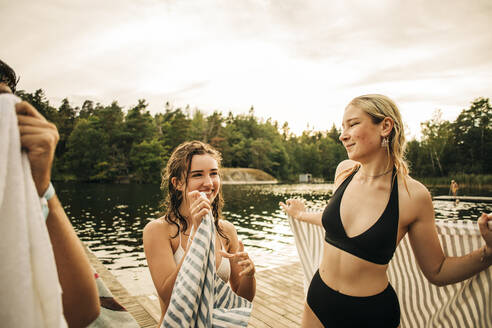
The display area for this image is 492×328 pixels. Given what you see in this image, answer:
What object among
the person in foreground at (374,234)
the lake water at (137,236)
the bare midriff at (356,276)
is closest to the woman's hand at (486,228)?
the person in foreground at (374,234)

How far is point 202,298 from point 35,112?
43.2 inches

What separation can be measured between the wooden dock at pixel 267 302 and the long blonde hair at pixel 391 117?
8.72 ft

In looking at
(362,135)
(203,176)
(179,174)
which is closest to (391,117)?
(362,135)

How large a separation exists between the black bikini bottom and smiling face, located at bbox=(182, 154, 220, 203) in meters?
1.08

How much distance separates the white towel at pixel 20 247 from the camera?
569 millimetres

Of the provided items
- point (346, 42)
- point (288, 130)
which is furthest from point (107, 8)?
point (288, 130)

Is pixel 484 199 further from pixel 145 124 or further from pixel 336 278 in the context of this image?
pixel 145 124

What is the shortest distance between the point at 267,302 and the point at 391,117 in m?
3.35

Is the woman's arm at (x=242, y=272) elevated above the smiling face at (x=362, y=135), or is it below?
below

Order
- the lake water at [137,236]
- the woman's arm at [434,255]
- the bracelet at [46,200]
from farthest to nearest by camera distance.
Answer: the lake water at [137,236] < the woman's arm at [434,255] < the bracelet at [46,200]

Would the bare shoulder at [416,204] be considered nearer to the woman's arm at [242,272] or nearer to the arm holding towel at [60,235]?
the woman's arm at [242,272]

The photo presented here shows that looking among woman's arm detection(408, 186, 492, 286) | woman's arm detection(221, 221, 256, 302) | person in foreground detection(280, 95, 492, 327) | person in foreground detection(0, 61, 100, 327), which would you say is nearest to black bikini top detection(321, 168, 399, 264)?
person in foreground detection(280, 95, 492, 327)

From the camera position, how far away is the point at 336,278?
165 cm

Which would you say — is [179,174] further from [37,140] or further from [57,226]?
[37,140]
